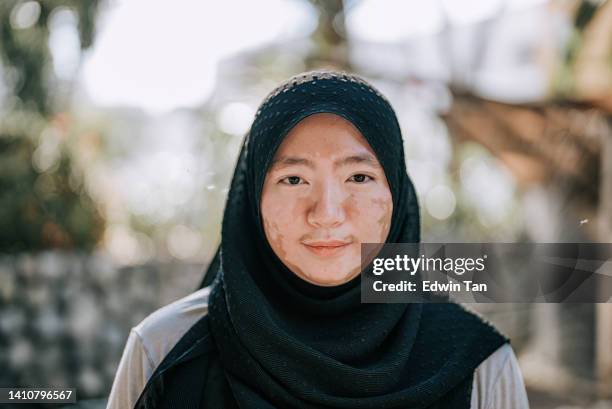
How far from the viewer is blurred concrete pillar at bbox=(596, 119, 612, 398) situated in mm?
5410

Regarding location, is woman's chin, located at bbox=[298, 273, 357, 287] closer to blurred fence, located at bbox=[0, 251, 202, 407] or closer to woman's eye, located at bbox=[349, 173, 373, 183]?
woman's eye, located at bbox=[349, 173, 373, 183]

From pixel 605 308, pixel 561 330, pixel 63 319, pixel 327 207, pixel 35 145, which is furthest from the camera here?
pixel 561 330

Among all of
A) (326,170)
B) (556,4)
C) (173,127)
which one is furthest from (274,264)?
(173,127)

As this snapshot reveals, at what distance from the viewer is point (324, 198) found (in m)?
1.43

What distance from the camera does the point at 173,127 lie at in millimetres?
8617

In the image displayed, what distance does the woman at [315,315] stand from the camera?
58.2 inches

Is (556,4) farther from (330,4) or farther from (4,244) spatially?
(4,244)

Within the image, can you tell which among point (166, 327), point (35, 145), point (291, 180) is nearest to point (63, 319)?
point (35, 145)

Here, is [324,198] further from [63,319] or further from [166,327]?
[63,319]

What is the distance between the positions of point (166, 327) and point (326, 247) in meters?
0.52

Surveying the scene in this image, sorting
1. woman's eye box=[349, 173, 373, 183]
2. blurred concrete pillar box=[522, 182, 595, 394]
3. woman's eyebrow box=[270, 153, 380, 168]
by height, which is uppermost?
woman's eyebrow box=[270, 153, 380, 168]

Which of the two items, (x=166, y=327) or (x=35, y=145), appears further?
(x=35, y=145)

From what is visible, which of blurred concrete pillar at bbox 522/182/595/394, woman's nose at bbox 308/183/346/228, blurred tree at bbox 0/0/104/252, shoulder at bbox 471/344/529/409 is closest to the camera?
woman's nose at bbox 308/183/346/228

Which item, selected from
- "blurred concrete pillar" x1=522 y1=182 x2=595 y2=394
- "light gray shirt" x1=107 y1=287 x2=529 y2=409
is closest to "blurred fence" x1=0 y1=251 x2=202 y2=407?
"light gray shirt" x1=107 y1=287 x2=529 y2=409
